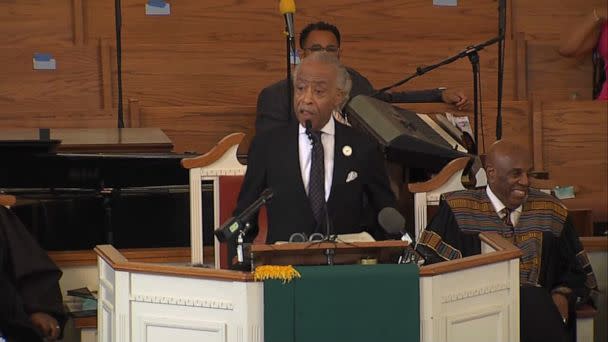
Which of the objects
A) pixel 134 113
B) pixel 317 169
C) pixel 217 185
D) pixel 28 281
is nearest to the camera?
pixel 317 169

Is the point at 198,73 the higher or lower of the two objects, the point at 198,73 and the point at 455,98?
the higher

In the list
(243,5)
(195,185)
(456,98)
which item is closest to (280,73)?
(243,5)

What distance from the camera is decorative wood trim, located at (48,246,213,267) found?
18.4 ft

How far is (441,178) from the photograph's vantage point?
18.9 ft

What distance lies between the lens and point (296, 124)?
4.95m

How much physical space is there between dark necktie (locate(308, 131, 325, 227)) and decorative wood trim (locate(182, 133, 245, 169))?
0.95m

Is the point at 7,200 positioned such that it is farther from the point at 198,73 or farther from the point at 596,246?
the point at 596,246

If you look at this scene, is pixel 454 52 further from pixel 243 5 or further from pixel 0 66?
pixel 0 66

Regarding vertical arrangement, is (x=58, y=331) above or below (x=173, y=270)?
below

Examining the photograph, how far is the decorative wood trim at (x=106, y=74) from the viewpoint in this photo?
7277mm

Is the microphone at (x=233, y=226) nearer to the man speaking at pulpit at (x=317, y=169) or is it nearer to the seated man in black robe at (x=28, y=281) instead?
the man speaking at pulpit at (x=317, y=169)

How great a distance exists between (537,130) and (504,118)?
7.3 inches

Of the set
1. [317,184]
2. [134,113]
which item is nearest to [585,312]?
[317,184]

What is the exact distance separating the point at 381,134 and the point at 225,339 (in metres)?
1.72
